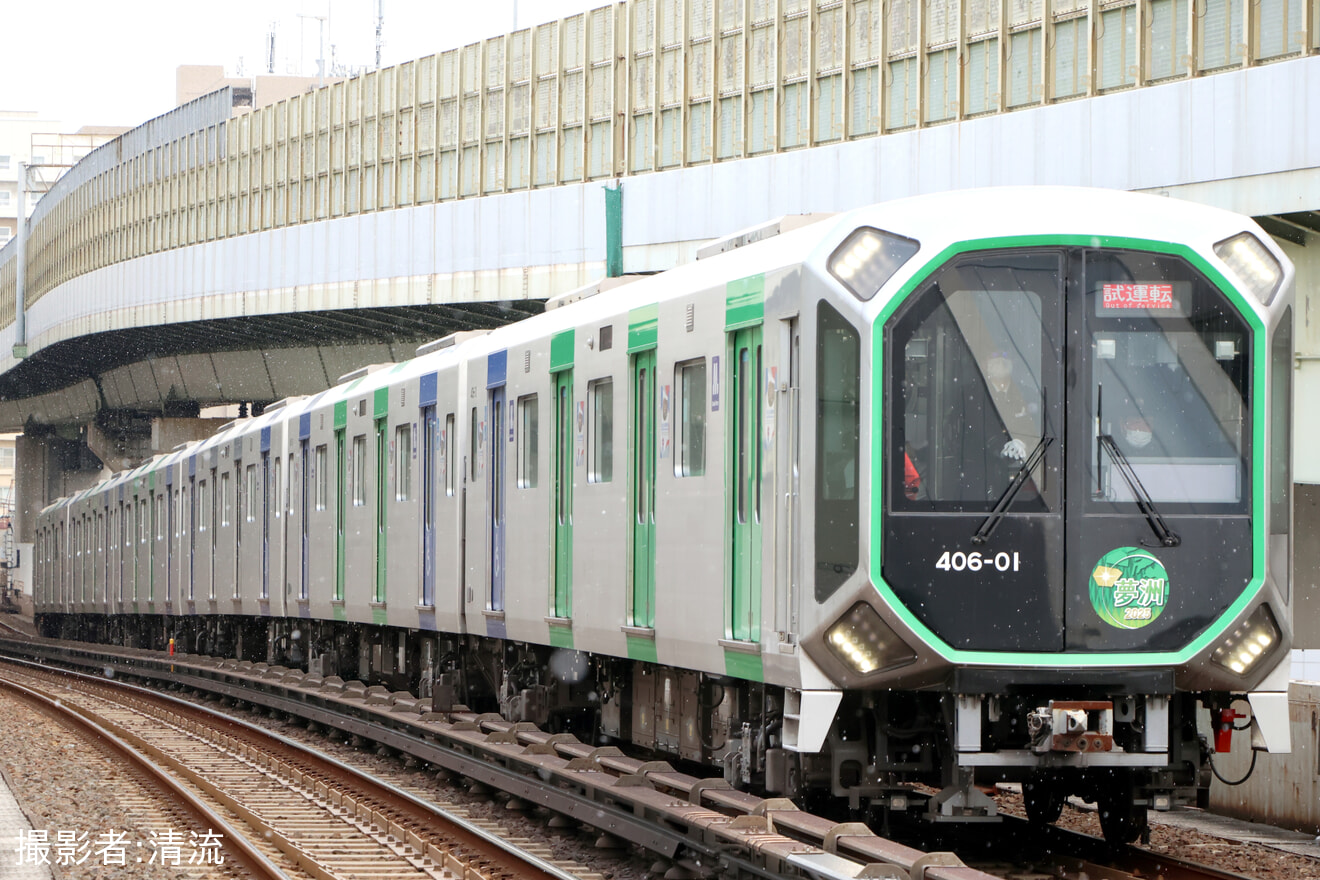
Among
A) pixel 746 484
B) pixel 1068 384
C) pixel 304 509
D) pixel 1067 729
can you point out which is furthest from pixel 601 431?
pixel 304 509

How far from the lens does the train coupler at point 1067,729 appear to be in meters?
8.99

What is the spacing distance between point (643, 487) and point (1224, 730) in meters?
3.87

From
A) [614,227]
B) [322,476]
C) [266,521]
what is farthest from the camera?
[614,227]

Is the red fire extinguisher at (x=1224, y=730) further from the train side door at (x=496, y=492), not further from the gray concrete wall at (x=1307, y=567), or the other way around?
the gray concrete wall at (x=1307, y=567)

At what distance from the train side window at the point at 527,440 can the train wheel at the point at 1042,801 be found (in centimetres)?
495

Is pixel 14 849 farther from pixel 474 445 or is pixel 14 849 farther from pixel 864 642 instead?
pixel 474 445

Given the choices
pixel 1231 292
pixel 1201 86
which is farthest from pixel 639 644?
pixel 1201 86

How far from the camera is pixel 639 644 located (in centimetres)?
1210

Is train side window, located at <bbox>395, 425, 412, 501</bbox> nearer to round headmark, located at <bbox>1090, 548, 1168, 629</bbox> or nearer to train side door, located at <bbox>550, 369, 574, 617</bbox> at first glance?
train side door, located at <bbox>550, 369, 574, 617</bbox>

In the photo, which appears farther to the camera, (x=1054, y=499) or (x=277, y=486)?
(x=277, y=486)

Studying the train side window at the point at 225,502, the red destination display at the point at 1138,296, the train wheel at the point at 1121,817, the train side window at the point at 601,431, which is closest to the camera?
the red destination display at the point at 1138,296

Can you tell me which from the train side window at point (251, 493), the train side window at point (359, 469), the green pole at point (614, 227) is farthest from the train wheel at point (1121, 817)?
the green pole at point (614, 227)

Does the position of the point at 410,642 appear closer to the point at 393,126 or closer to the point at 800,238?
the point at 800,238

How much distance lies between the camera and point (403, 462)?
741 inches
